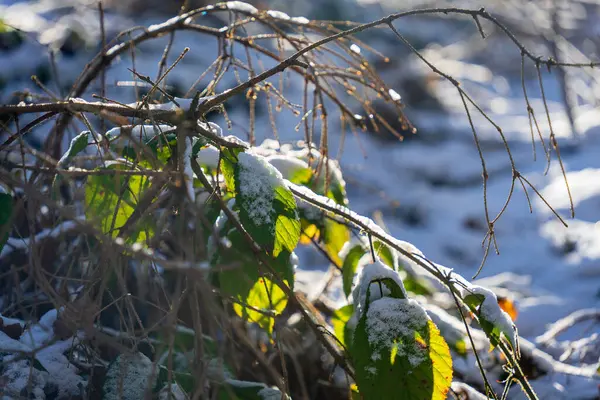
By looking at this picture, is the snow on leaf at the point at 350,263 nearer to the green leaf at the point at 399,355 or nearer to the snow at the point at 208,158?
the green leaf at the point at 399,355

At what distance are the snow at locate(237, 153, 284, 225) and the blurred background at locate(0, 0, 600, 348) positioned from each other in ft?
2.64

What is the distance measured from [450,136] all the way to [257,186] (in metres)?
4.71

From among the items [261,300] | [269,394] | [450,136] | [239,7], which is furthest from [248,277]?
[450,136]

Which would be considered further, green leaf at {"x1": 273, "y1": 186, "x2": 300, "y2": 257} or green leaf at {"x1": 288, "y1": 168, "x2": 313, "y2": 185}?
green leaf at {"x1": 288, "y1": 168, "x2": 313, "y2": 185}

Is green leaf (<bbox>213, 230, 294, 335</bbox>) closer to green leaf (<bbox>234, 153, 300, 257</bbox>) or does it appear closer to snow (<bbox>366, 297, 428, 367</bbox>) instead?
green leaf (<bbox>234, 153, 300, 257</bbox>)

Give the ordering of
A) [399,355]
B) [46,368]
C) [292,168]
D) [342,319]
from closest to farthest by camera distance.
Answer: [399,355] < [46,368] < [342,319] < [292,168]

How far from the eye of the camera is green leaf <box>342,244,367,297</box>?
1.30m

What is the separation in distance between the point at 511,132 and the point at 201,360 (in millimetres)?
5036

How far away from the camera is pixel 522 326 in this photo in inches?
80.4

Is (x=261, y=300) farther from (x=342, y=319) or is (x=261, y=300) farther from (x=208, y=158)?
(x=208, y=158)

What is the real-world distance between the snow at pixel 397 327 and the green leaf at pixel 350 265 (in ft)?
0.72

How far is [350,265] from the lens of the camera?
1.31 metres

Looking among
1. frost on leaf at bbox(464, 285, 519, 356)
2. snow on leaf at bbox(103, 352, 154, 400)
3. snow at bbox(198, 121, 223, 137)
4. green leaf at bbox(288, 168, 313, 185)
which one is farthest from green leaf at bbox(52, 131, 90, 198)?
frost on leaf at bbox(464, 285, 519, 356)

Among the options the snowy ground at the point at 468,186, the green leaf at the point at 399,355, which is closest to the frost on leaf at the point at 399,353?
the green leaf at the point at 399,355
